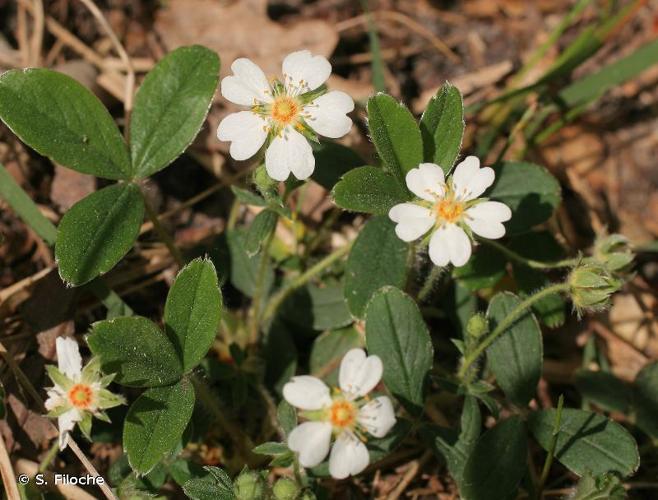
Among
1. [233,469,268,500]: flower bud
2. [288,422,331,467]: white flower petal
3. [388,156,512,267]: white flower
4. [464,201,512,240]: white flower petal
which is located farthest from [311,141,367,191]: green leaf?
[233,469,268,500]: flower bud

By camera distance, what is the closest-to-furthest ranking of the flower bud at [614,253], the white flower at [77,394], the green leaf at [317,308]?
1. the white flower at [77,394]
2. the flower bud at [614,253]
3. the green leaf at [317,308]

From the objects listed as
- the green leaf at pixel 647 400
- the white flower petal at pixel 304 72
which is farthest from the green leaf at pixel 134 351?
the green leaf at pixel 647 400

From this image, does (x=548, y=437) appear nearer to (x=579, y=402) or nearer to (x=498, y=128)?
(x=579, y=402)

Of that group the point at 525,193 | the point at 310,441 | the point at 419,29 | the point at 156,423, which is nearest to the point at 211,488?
the point at 156,423

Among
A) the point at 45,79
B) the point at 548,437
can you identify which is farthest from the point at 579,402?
the point at 45,79

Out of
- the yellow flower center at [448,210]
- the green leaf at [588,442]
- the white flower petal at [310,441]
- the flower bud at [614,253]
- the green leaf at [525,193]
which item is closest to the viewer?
the white flower petal at [310,441]

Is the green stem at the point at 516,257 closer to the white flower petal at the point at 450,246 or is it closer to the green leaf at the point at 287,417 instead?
the white flower petal at the point at 450,246

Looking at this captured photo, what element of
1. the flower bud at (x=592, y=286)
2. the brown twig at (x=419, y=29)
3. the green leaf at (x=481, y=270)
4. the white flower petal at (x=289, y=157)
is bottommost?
the green leaf at (x=481, y=270)
